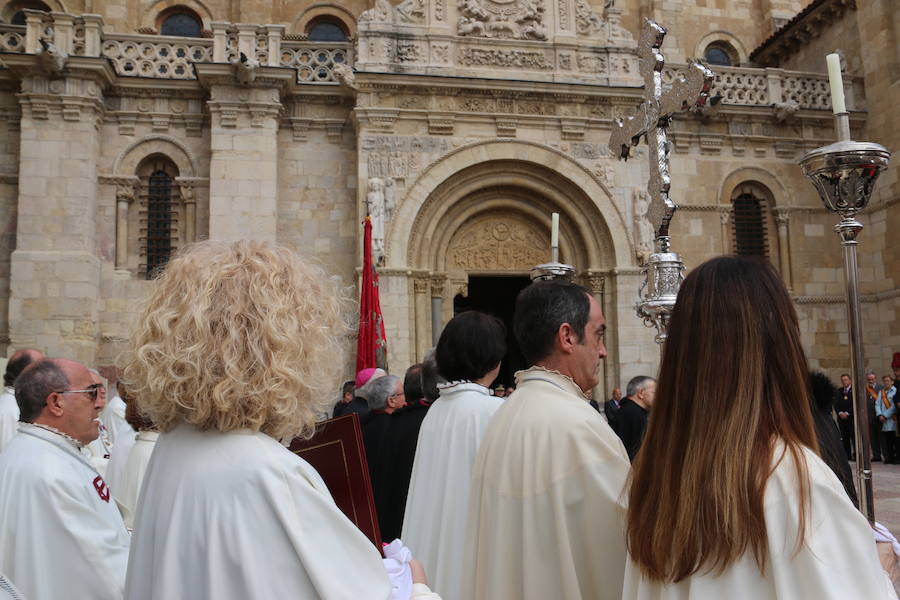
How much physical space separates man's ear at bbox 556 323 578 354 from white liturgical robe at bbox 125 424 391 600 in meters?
1.22

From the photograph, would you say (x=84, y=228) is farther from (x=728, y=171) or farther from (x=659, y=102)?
(x=728, y=171)

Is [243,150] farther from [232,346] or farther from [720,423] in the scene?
[720,423]

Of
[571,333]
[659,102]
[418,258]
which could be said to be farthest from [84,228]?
[571,333]

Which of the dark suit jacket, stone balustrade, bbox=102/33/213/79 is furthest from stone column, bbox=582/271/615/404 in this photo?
stone balustrade, bbox=102/33/213/79

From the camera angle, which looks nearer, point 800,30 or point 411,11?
point 411,11

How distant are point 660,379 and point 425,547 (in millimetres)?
2241

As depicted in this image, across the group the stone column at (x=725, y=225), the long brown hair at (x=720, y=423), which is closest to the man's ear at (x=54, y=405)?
the long brown hair at (x=720, y=423)

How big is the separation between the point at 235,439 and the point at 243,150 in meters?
12.8

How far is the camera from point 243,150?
13.9 meters

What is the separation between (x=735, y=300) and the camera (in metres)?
1.91

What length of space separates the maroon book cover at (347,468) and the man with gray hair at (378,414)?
254 cm

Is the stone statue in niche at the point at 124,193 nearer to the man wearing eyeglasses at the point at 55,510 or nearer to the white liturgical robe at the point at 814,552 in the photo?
the man wearing eyeglasses at the point at 55,510

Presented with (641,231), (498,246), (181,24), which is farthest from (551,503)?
(181,24)

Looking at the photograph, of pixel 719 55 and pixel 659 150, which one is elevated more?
pixel 719 55
